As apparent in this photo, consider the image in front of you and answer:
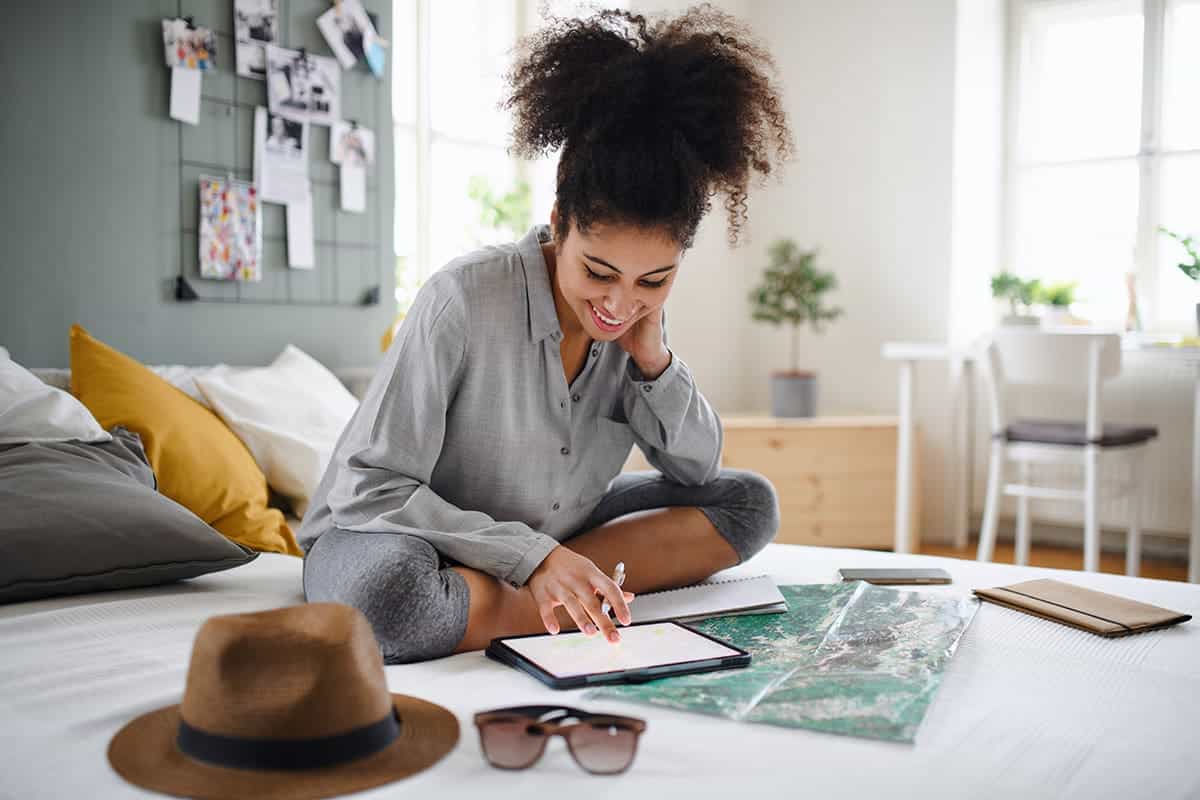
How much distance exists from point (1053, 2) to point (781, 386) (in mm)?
1887

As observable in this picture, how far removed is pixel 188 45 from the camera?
2264mm

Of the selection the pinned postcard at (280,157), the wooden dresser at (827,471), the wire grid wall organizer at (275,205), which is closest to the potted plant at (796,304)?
the wooden dresser at (827,471)

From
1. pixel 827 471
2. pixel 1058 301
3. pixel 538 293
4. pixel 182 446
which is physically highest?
pixel 1058 301

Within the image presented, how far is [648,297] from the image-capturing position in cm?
134

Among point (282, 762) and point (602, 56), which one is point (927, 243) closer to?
point (602, 56)

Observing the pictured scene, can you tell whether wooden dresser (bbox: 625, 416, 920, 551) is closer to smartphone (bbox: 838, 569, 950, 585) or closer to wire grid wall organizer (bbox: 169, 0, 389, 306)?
wire grid wall organizer (bbox: 169, 0, 389, 306)

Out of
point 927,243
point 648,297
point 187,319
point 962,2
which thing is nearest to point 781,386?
point 927,243

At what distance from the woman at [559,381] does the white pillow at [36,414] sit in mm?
433

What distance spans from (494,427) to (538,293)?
0.63 ft

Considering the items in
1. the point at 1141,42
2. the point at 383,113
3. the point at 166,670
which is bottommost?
the point at 166,670

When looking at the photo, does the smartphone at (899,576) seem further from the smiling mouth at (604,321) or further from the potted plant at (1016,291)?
the potted plant at (1016,291)

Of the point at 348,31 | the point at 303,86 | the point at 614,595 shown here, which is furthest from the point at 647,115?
the point at 348,31

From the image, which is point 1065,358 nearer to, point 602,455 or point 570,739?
point 602,455

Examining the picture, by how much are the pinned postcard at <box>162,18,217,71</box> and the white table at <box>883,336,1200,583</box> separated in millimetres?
2330
